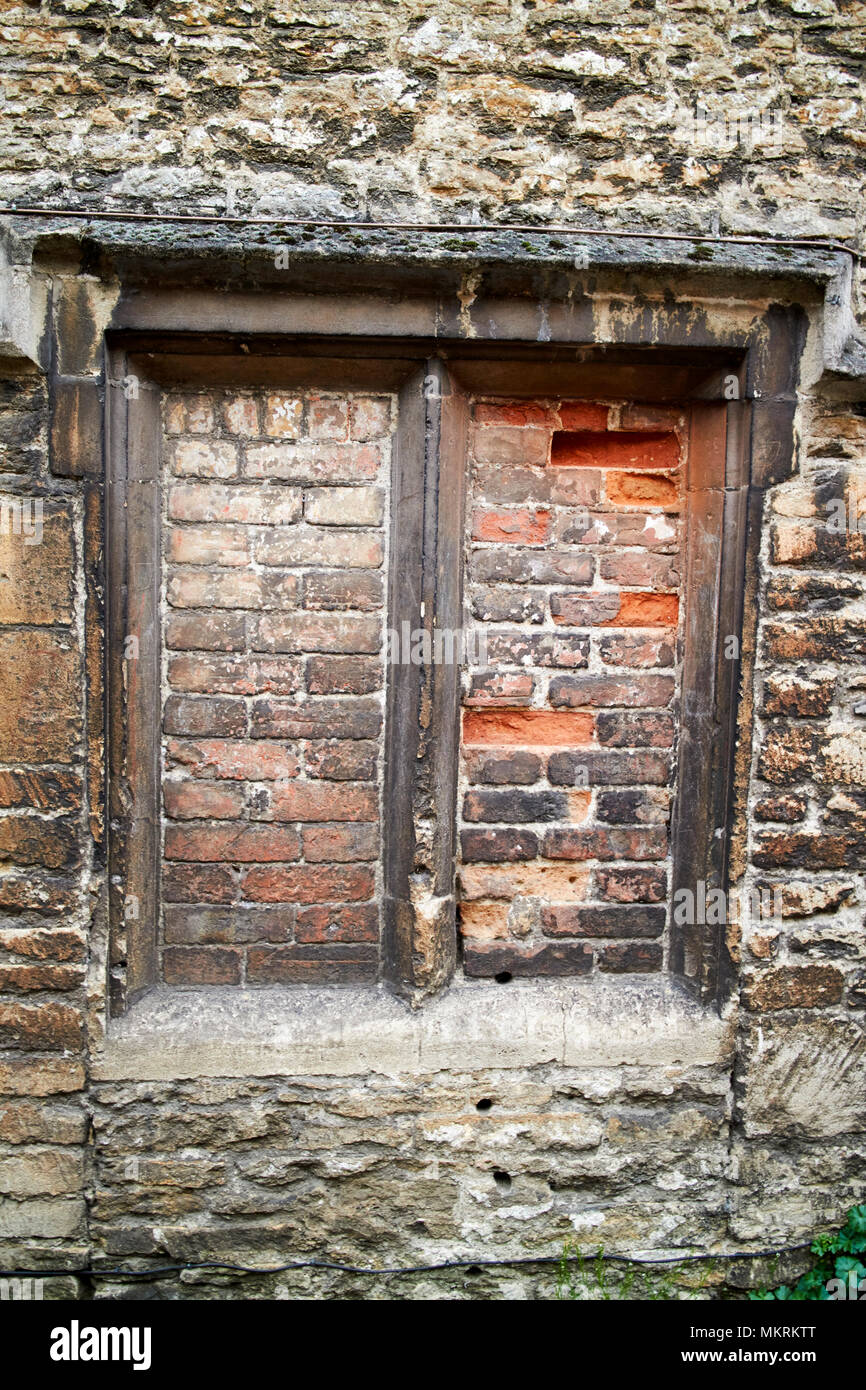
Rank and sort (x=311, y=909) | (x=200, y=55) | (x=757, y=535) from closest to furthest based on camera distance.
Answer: (x=200, y=55) < (x=757, y=535) < (x=311, y=909)

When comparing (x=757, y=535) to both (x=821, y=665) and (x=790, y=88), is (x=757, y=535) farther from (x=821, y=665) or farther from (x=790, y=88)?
(x=790, y=88)

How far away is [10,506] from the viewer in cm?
212

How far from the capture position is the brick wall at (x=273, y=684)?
7.47 feet

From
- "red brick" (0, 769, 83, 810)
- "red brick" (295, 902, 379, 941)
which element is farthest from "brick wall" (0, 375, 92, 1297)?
"red brick" (295, 902, 379, 941)

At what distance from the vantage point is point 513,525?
7.61 ft

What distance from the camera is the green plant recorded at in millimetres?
2303

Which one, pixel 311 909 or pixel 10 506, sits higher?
pixel 10 506

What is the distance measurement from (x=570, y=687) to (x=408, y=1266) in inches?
66.6

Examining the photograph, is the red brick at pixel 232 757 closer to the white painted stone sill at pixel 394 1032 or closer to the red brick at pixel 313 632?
the red brick at pixel 313 632

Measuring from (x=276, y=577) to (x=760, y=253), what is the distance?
152cm

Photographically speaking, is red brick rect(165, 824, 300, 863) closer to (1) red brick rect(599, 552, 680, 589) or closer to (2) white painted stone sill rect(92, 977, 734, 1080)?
(2) white painted stone sill rect(92, 977, 734, 1080)

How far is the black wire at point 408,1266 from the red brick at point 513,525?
2.03 meters
